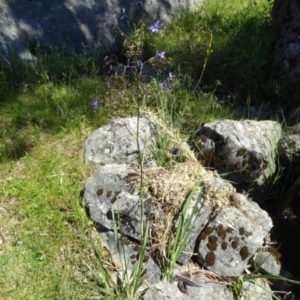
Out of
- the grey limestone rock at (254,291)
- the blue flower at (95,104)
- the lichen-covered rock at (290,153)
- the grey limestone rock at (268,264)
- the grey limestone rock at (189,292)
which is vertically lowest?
the grey limestone rock at (254,291)

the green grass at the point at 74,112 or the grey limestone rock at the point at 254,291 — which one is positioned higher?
the green grass at the point at 74,112

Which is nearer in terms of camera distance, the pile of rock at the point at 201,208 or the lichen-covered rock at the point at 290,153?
the pile of rock at the point at 201,208

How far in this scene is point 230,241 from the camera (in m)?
3.59

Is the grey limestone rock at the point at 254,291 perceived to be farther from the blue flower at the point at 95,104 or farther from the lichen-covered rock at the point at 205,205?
the blue flower at the point at 95,104

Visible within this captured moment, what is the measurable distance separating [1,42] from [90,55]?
1017 millimetres

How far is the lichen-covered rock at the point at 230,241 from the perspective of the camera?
3566 millimetres

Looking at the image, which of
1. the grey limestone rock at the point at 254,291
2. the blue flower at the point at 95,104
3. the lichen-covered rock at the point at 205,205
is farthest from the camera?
the blue flower at the point at 95,104

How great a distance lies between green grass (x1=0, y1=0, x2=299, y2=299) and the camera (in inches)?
139

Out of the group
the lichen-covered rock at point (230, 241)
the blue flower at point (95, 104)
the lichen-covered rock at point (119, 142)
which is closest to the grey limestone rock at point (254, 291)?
the lichen-covered rock at point (230, 241)

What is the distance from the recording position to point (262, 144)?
13.3 ft

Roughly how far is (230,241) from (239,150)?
80 cm

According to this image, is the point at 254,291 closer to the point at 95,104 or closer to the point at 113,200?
the point at 113,200

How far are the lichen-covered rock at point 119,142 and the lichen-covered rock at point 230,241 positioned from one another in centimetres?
90

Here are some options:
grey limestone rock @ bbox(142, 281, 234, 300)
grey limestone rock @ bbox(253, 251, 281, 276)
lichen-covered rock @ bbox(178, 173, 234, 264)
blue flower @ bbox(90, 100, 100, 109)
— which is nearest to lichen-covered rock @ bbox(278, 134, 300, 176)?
lichen-covered rock @ bbox(178, 173, 234, 264)
